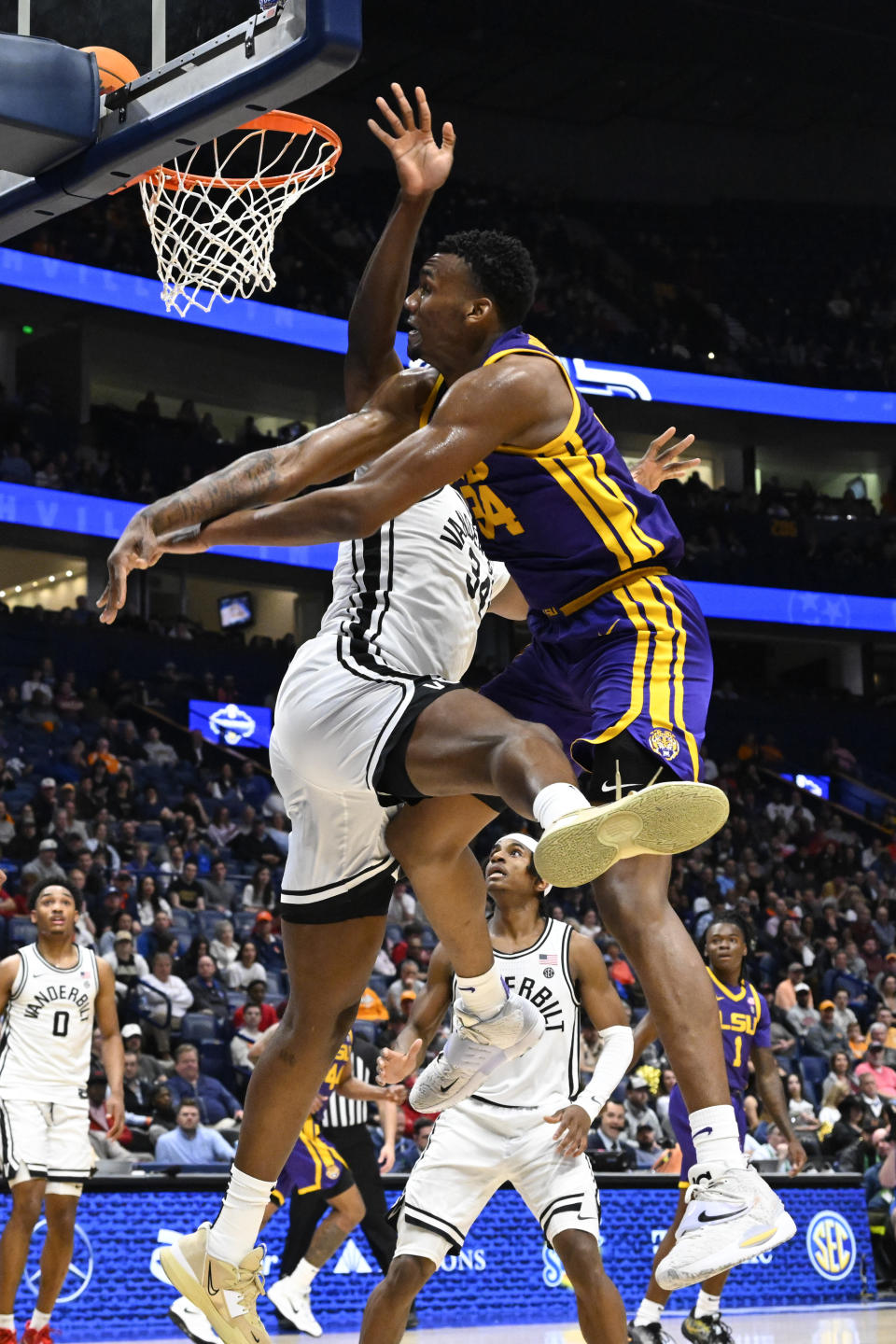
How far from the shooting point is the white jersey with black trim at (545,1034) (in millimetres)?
6969

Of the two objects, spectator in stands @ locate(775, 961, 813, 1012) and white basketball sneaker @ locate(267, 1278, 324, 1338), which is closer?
white basketball sneaker @ locate(267, 1278, 324, 1338)

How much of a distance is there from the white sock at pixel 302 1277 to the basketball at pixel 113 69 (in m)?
7.25

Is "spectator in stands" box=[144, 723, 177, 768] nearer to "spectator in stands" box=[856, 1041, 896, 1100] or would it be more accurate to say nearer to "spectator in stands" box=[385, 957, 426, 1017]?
"spectator in stands" box=[385, 957, 426, 1017]

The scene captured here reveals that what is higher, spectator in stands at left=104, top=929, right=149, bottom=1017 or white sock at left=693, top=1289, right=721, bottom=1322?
spectator in stands at left=104, top=929, right=149, bottom=1017

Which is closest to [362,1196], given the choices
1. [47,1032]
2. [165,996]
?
[47,1032]

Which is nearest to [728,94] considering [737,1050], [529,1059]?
[737,1050]

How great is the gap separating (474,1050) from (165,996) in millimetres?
9715

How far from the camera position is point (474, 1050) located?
5074 millimetres

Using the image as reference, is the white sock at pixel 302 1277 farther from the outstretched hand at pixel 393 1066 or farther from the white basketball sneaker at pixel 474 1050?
the white basketball sneaker at pixel 474 1050

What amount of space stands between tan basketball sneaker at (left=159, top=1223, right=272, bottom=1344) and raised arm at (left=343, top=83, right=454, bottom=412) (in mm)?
2653

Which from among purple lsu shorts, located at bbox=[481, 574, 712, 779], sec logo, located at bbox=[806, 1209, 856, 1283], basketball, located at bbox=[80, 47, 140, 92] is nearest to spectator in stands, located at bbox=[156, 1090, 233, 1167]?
sec logo, located at bbox=[806, 1209, 856, 1283]

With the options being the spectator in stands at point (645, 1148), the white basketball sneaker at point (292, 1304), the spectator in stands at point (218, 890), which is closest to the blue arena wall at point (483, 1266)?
the white basketball sneaker at point (292, 1304)

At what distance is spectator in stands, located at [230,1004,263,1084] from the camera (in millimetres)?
13305

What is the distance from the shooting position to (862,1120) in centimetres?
1499
